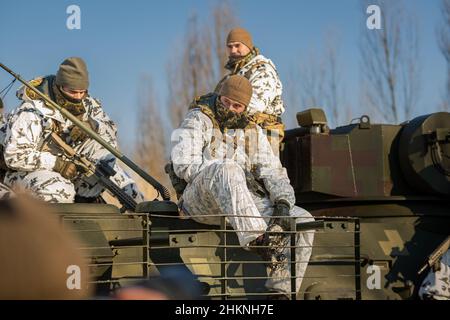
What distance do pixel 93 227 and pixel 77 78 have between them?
4.91 feet

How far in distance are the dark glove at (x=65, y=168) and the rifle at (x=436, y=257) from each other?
2.72m

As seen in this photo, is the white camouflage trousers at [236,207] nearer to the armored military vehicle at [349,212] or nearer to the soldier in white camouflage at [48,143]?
the armored military vehicle at [349,212]

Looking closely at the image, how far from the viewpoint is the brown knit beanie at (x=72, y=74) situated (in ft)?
21.5

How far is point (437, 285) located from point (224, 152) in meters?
1.85

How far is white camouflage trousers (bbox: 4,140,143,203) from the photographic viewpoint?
6281 millimetres

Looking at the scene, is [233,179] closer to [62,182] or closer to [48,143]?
[62,182]

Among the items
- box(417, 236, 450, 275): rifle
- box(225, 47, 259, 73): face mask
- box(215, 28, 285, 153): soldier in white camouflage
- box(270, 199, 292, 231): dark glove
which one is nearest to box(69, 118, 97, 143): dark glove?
box(215, 28, 285, 153): soldier in white camouflage

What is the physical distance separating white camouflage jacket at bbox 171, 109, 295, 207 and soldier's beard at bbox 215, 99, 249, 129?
5cm

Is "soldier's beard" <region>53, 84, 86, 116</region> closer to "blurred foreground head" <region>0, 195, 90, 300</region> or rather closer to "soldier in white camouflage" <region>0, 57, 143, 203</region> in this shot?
"soldier in white camouflage" <region>0, 57, 143, 203</region>

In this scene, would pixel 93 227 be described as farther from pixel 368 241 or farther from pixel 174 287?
pixel 174 287

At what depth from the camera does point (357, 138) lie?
23.0ft

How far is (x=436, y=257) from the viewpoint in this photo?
6324 millimetres

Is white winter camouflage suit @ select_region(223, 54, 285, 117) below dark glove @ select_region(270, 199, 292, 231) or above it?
above

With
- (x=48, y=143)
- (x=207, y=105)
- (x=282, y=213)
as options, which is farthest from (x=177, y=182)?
(x=48, y=143)
